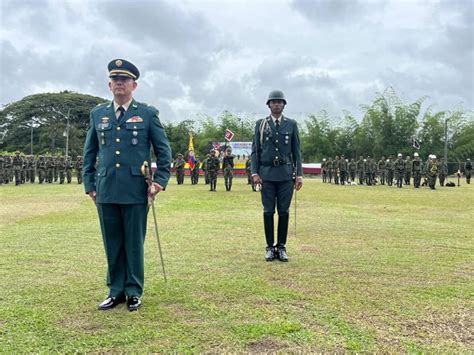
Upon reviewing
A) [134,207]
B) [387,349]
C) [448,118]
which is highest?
[448,118]

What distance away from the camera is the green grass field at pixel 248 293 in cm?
369

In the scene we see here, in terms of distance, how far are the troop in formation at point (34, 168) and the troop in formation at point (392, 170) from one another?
15.0m

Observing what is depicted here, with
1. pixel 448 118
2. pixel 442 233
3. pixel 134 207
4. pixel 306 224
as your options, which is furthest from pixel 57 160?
pixel 448 118

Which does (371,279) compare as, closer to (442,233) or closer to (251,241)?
(251,241)

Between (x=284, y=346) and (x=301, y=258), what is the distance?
3.16 m

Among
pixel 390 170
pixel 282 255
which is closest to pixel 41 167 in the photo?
pixel 390 170

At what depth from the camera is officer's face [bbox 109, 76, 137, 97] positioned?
4.50 meters

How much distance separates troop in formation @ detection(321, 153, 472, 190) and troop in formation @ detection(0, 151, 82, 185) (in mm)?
14994

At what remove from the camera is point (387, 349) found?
3.50 meters

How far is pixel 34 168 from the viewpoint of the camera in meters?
29.4

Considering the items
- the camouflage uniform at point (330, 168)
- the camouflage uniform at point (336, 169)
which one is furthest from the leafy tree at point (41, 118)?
the camouflage uniform at point (336, 169)

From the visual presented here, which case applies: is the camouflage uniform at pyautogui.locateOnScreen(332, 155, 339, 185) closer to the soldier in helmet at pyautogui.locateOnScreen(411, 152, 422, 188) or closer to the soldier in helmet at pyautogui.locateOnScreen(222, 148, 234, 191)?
the soldier in helmet at pyautogui.locateOnScreen(411, 152, 422, 188)

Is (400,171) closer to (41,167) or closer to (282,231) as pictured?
(41,167)

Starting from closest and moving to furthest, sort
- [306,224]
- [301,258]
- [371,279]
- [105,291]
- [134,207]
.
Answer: [134,207]
[105,291]
[371,279]
[301,258]
[306,224]
